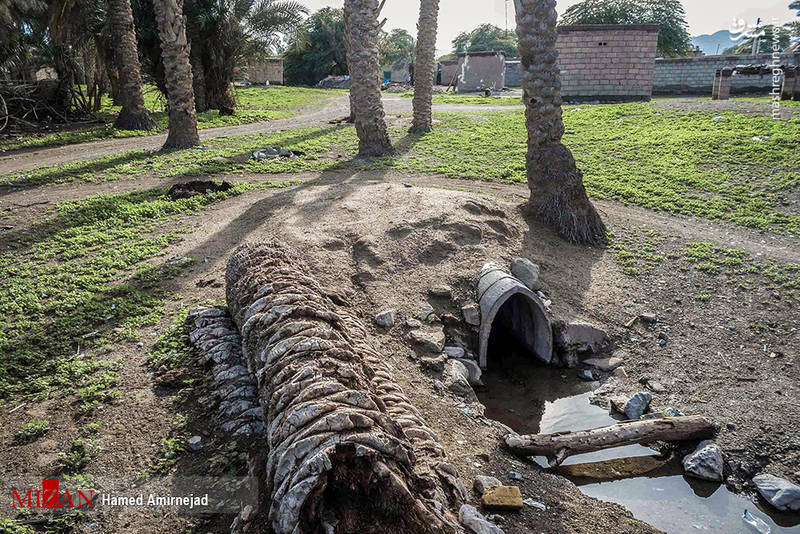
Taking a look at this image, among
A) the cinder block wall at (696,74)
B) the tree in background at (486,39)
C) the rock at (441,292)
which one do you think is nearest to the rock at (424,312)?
the rock at (441,292)

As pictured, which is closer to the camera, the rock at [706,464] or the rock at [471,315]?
the rock at [706,464]

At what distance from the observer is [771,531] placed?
12.6 ft

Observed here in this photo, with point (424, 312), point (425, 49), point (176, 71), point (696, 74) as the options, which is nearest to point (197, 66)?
point (176, 71)

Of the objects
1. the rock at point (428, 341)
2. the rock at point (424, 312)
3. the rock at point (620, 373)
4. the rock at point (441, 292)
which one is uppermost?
the rock at point (441, 292)

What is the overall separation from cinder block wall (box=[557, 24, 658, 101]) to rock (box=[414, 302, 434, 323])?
57.5 feet

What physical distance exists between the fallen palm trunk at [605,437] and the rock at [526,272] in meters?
2.40

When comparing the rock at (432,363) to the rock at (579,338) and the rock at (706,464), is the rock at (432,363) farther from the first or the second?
the rock at (706,464)

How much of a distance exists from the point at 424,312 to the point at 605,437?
2261 mm

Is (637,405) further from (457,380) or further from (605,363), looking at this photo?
(457,380)

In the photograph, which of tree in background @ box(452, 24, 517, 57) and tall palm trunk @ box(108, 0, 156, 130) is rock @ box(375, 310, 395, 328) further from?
tree in background @ box(452, 24, 517, 57)

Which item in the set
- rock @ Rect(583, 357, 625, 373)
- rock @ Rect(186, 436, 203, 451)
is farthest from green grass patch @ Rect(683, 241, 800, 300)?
rock @ Rect(186, 436, 203, 451)

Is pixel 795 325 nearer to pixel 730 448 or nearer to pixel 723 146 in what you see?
pixel 730 448

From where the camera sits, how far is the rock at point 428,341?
5.41 metres

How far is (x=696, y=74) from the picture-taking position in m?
23.7
